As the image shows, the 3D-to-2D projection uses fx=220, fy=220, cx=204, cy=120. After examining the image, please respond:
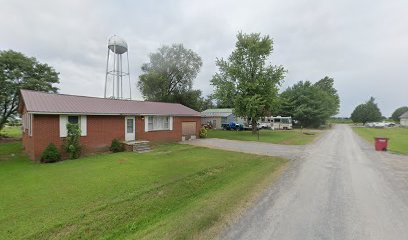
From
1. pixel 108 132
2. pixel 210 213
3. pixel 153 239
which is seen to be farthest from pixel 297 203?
pixel 108 132

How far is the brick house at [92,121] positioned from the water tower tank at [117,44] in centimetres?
873

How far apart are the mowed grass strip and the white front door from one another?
6427 mm

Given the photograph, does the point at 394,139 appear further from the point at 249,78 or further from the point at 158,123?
the point at 158,123

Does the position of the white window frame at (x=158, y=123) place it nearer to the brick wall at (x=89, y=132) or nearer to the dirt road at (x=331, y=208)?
the brick wall at (x=89, y=132)

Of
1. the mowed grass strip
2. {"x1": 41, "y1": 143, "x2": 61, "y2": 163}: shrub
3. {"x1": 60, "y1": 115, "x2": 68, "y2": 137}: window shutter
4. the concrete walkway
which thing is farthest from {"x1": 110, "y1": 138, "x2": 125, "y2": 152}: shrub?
the concrete walkway

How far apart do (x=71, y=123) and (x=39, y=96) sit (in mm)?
3389

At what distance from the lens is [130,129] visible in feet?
58.5

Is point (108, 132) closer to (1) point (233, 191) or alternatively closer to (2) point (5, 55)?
(1) point (233, 191)

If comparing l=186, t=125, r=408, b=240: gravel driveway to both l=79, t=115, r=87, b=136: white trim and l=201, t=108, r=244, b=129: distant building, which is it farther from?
l=201, t=108, r=244, b=129: distant building

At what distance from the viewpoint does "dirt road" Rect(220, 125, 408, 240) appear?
4.57m

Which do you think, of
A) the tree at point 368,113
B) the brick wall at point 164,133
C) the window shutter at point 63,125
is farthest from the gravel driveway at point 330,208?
the tree at point 368,113

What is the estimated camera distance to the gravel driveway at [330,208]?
4.57m

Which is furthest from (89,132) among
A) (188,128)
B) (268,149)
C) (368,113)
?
(368,113)

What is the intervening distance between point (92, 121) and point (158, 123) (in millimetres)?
6170
